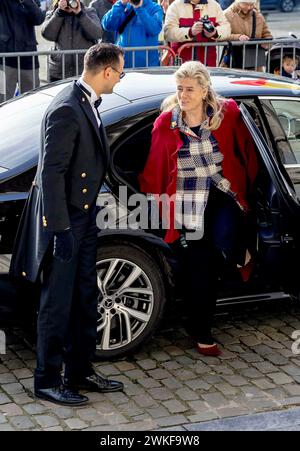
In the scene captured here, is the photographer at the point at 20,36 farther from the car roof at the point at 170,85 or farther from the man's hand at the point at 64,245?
the man's hand at the point at 64,245

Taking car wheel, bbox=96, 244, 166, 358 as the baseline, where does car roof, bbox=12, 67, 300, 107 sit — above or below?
above

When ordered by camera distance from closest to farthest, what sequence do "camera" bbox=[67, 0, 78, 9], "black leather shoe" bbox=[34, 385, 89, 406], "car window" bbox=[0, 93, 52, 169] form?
"black leather shoe" bbox=[34, 385, 89, 406] → "car window" bbox=[0, 93, 52, 169] → "camera" bbox=[67, 0, 78, 9]

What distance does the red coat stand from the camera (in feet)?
19.6

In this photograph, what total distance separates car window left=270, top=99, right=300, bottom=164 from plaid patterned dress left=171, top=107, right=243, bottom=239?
645mm

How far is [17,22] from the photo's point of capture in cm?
1046

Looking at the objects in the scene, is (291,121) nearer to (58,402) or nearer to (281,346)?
(281,346)

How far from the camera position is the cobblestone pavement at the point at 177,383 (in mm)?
5355

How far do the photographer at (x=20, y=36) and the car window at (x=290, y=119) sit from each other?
4.16 m

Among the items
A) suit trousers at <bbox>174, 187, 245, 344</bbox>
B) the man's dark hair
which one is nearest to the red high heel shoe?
suit trousers at <bbox>174, 187, 245, 344</bbox>

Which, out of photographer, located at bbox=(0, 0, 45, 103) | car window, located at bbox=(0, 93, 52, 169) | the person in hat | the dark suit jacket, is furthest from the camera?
the person in hat

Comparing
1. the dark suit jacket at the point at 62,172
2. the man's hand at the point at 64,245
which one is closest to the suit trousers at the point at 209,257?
the dark suit jacket at the point at 62,172

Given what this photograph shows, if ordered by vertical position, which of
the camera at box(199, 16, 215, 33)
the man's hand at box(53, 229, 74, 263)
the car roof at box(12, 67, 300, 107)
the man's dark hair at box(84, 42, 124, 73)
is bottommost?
the man's hand at box(53, 229, 74, 263)

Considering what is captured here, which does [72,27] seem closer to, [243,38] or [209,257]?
[243,38]

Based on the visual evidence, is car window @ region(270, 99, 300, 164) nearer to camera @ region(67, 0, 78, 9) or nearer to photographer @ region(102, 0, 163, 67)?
photographer @ region(102, 0, 163, 67)
